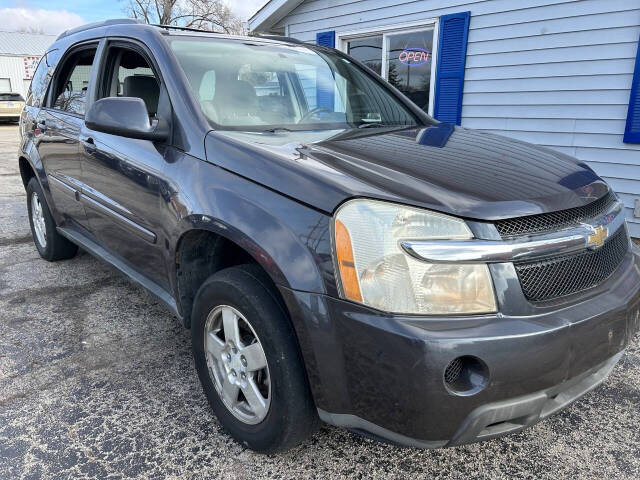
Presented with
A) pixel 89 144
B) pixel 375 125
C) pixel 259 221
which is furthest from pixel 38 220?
pixel 259 221

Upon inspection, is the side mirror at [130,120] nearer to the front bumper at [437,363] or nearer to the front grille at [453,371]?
the front bumper at [437,363]

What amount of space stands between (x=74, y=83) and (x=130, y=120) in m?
1.81

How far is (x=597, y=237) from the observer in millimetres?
1766

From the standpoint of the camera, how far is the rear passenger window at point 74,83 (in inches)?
134

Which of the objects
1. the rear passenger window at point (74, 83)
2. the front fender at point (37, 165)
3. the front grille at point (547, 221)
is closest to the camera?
the front grille at point (547, 221)

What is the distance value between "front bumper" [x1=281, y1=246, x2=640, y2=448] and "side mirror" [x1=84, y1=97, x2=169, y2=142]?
3.62 feet

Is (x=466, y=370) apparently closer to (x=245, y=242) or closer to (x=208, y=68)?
(x=245, y=242)

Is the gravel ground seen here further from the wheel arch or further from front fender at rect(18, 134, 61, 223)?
front fender at rect(18, 134, 61, 223)

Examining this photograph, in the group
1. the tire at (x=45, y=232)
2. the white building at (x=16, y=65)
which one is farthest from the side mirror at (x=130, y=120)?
the white building at (x=16, y=65)

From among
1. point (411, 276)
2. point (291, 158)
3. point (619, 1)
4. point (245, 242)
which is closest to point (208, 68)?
point (291, 158)

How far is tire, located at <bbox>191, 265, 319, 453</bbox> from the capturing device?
175 centimetres

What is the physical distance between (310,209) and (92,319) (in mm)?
2357

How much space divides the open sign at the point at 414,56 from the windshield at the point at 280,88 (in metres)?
3.97

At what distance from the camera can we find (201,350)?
86.3 inches
